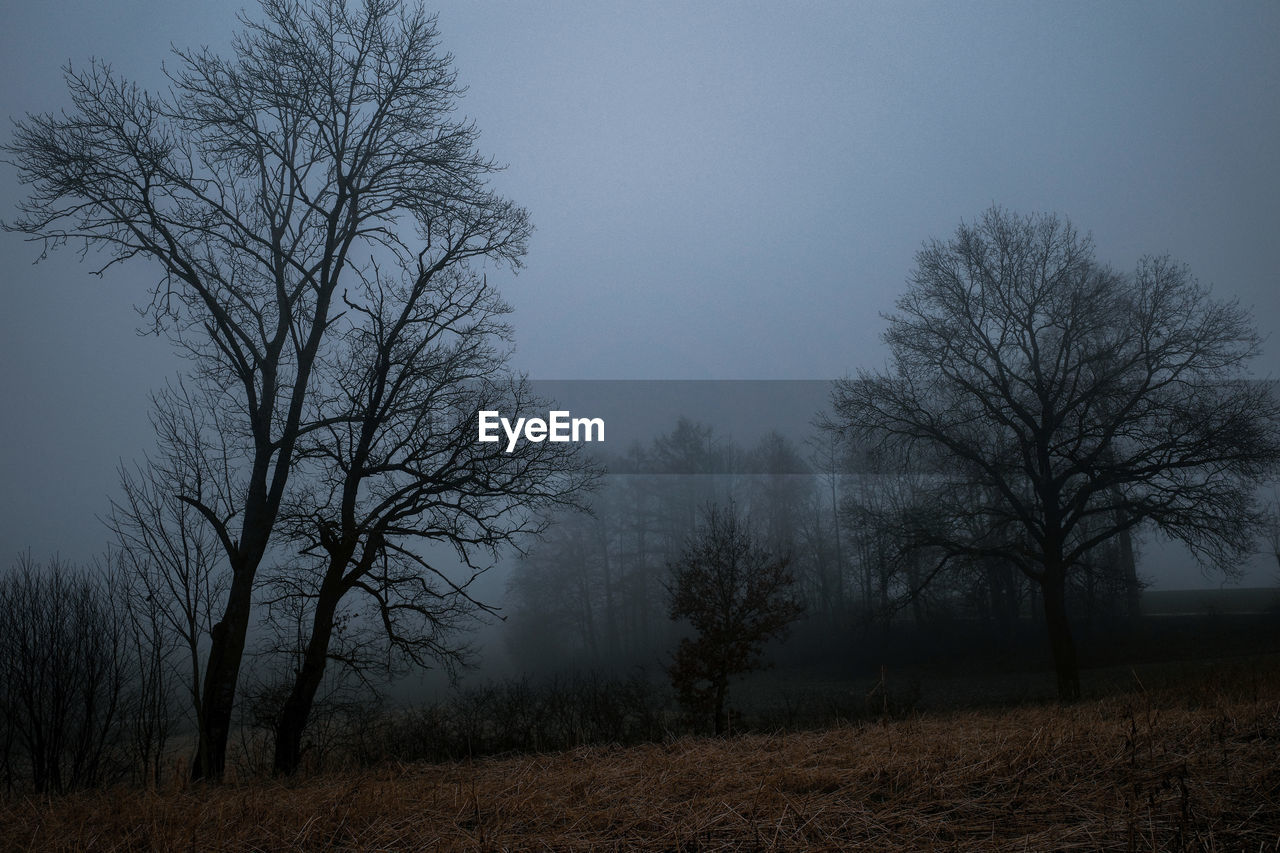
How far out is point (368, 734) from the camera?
11.4 metres

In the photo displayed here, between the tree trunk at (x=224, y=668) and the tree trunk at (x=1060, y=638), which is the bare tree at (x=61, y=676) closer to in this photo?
the tree trunk at (x=224, y=668)

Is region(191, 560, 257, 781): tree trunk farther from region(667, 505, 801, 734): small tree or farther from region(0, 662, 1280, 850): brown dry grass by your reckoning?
region(667, 505, 801, 734): small tree

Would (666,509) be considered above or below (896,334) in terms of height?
below

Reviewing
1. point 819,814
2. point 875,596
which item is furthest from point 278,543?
point 875,596

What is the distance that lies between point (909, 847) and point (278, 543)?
9.83 meters

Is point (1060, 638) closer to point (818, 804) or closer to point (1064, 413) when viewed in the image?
point (1064, 413)

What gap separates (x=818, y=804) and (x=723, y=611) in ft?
32.8

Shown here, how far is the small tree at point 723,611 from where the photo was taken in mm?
12008

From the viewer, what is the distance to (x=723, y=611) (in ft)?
40.7

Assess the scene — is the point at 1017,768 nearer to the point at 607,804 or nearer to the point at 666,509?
the point at 607,804

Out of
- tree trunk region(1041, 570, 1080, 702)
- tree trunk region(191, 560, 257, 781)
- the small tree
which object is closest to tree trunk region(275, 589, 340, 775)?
tree trunk region(191, 560, 257, 781)

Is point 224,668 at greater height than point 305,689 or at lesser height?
greater

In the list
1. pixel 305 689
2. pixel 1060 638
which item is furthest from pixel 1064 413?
pixel 305 689

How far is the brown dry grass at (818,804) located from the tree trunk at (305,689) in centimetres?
611
